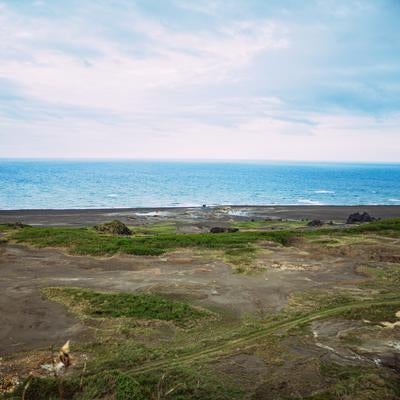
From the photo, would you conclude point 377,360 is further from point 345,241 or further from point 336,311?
point 345,241

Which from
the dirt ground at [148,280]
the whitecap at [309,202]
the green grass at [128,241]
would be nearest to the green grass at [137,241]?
the green grass at [128,241]

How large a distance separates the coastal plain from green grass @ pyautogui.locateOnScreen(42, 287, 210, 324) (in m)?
0.09

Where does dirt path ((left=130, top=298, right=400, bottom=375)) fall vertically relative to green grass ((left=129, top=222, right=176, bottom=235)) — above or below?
above

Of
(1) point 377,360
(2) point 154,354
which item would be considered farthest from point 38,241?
(1) point 377,360

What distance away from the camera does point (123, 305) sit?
1945cm

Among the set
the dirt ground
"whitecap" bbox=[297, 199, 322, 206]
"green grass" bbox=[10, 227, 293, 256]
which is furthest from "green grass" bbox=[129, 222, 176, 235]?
"whitecap" bbox=[297, 199, 322, 206]

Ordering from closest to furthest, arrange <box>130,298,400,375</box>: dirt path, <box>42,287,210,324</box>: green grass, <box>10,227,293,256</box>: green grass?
<box>130,298,400,375</box>: dirt path, <box>42,287,210,324</box>: green grass, <box>10,227,293,256</box>: green grass

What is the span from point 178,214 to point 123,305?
5554 cm

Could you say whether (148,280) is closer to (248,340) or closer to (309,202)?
(248,340)

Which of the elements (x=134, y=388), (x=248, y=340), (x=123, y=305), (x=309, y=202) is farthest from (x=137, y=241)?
(x=309, y=202)

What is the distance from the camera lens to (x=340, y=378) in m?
12.5

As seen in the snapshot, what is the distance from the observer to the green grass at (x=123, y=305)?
18312 mm

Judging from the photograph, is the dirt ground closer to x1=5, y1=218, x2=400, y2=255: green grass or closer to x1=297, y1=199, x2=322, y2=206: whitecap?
x1=5, y1=218, x2=400, y2=255: green grass

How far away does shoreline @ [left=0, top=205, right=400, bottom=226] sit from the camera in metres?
67.1
